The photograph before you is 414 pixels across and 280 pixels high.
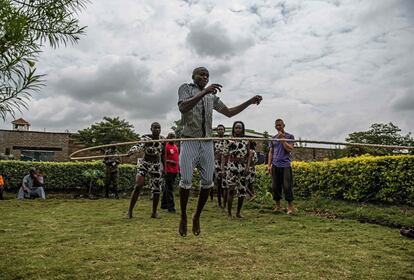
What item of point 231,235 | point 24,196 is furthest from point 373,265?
point 24,196

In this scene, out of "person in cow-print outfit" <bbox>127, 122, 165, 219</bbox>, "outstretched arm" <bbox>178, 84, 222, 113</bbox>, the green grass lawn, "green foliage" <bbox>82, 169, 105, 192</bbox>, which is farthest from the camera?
"green foliage" <bbox>82, 169, 105, 192</bbox>

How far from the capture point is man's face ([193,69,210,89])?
191 inches

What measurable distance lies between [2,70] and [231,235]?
419cm

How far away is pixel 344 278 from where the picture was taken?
3777 millimetres

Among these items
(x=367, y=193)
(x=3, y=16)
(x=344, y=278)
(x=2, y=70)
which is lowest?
(x=344, y=278)

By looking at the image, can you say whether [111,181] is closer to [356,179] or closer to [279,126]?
[279,126]

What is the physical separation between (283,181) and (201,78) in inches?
185

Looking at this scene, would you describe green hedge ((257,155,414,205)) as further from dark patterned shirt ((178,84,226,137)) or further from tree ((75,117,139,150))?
tree ((75,117,139,150))

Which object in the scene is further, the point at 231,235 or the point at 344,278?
the point at 231,235

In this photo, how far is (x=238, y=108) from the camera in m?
5.22

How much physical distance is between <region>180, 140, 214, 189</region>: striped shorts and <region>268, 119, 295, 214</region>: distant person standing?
3.82 metres

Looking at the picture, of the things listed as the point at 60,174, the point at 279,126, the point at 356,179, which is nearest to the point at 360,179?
the point at 356,179

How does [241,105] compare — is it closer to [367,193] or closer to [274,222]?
[274,222]

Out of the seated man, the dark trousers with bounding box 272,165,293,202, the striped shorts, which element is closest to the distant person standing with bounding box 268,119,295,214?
the dark trousers with bounding box 272,165,293,202
